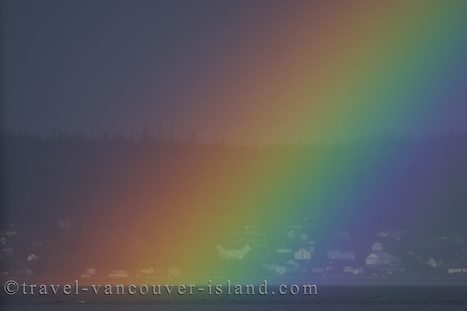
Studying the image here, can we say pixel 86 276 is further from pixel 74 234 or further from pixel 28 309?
pixel 28 309

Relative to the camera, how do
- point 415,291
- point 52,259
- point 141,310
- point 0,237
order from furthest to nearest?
point 415,291
point 52,259
point 141,310
point 0,237

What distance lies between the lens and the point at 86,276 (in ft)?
190

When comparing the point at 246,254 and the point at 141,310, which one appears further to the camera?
the point at 246,254

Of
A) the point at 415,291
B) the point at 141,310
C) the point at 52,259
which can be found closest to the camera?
the point at 141,310

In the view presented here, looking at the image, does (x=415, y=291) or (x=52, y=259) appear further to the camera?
(x=415, y=291)

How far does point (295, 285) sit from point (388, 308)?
9.18 metres

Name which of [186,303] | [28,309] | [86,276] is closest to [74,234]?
[86,276]

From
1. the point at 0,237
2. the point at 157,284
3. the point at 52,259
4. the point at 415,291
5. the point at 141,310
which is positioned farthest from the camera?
the point at 415,291

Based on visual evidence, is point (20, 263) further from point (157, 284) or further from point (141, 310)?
point (157, 284)

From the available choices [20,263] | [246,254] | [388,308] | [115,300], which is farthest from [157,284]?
[388,308]

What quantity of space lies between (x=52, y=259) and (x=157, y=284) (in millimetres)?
7256

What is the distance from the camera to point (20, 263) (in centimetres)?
5016

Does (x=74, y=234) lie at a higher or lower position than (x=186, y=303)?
higher

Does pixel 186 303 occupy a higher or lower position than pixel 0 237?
lower
